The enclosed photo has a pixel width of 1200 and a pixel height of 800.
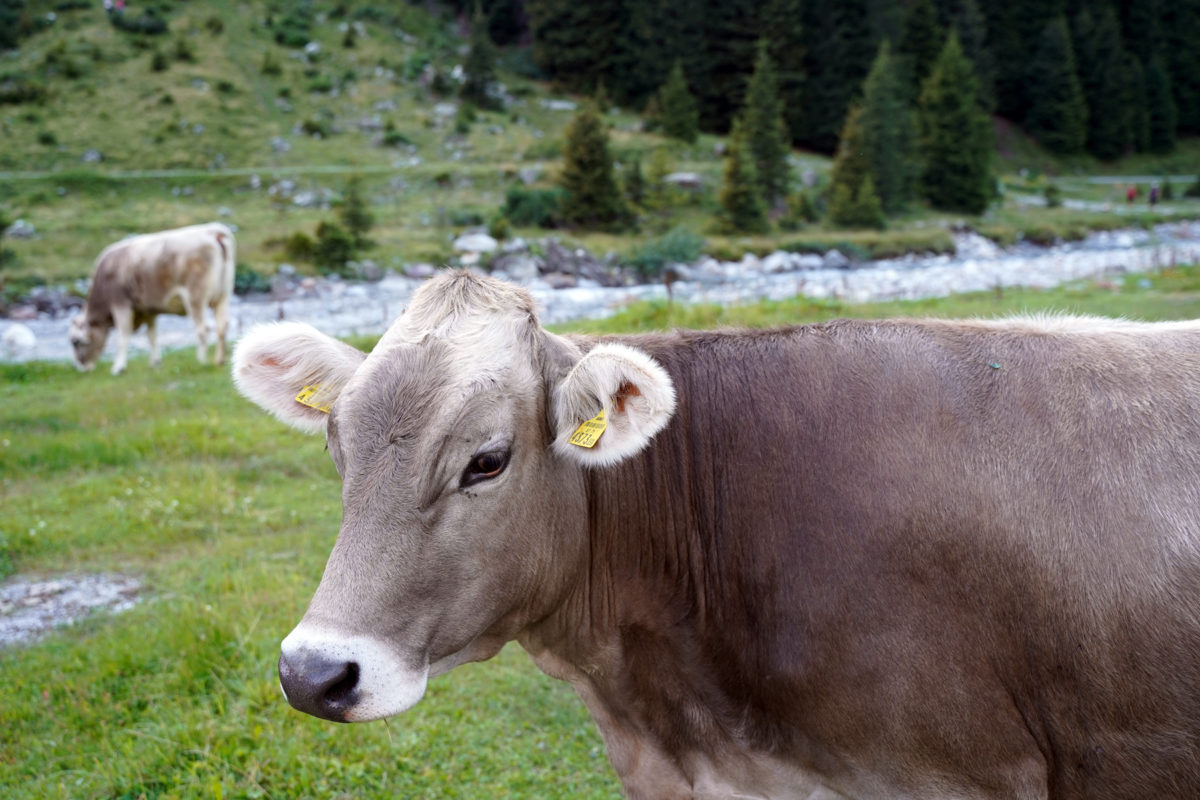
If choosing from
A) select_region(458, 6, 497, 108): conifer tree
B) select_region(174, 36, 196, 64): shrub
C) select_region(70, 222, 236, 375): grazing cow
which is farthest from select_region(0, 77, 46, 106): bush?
select_region(70, 222, 236, 375): grazing cow

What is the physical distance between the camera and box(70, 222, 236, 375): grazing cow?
53.6 ft

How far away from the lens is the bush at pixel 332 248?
2908 cm

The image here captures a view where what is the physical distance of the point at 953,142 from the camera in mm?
51219

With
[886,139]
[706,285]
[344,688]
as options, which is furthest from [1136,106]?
[344,688]

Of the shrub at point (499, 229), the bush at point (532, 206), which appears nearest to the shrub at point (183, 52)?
the bush at point (532, 206)

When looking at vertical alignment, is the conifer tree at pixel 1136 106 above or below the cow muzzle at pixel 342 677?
below

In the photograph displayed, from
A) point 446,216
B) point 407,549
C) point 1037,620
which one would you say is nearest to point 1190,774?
point 1037,620

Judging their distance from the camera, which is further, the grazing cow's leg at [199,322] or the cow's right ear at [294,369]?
the grazing cow's leg at [199,322]

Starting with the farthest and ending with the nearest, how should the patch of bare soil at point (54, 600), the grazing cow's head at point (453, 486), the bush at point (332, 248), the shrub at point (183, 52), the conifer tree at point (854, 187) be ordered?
the shrub at point (183, 52), the conifer tree at point (854, 187), the bush at point (332, 248), the patch of bare soil at point (54, 600), the grazing cow's head at point (453, 486)

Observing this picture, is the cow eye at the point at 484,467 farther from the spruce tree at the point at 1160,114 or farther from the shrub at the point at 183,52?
the spruce tree at the point at 1160,114

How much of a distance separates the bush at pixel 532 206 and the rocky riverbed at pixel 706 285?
7800mm

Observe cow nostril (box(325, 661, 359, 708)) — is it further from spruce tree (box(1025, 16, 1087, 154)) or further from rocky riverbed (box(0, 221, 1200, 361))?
spruce tree (box(1025, 16, 1087, 154))

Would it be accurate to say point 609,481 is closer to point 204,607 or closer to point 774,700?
point 774,700

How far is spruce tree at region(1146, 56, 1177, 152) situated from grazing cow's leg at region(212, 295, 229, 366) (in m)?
79.5
